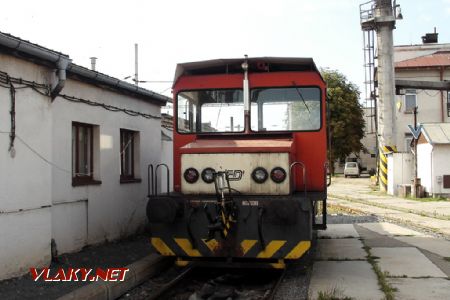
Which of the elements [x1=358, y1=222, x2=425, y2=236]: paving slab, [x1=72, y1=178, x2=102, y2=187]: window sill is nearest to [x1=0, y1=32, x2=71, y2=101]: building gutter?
[x1=72, y1=178, x2=102, y2=187]: window sill

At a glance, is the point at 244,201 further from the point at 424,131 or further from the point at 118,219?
the point at 424,131

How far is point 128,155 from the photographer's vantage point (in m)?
11.5

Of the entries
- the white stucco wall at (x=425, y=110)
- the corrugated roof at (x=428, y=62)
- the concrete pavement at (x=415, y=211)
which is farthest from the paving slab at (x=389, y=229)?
the corrugated roof at (x=428, y=62)

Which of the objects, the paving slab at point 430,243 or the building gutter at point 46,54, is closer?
the building gutter at point 46,54

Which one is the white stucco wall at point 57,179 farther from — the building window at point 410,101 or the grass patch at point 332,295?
the building window at point 410,101

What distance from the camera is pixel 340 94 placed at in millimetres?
52125

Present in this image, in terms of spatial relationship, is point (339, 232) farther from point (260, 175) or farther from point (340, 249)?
point (260, 175)

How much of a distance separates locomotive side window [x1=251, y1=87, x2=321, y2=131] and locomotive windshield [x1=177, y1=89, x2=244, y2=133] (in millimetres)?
284

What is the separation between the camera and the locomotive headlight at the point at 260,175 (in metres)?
7.22

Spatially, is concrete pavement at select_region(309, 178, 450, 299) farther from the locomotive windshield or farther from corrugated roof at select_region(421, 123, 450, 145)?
corrugated roof at select_region(421, 123, 450, 145)

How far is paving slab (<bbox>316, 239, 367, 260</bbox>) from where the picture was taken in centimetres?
917

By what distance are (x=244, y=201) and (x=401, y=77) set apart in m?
35.8

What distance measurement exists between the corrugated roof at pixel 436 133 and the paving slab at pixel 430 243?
11557 mm

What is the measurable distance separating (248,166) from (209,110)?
1559 mm
